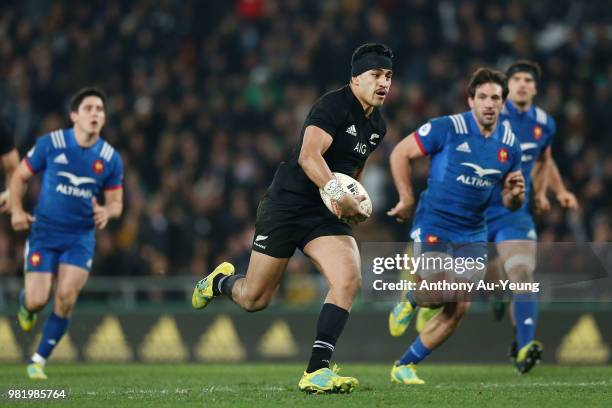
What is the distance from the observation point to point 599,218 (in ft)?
48.0

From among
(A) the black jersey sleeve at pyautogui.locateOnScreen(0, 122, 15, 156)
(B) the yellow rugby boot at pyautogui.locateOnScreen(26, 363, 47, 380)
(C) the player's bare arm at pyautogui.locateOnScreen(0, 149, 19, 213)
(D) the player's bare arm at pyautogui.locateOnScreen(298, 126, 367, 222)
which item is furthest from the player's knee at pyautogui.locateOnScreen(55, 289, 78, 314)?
(D) the player's bare arm at pyautogui.locateOnScreen(298, 126, 367, 222)

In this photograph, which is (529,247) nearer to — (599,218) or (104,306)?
(599,218)

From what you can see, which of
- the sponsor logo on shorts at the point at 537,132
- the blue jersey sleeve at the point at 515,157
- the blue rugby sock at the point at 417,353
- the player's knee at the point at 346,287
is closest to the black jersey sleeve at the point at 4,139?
the player's knee at the point at 346,287

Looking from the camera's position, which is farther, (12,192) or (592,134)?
(592,134)

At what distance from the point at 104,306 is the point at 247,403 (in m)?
7.62

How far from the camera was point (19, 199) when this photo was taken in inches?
408

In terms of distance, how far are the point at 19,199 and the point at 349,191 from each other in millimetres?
4076

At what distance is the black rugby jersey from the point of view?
7770 mm

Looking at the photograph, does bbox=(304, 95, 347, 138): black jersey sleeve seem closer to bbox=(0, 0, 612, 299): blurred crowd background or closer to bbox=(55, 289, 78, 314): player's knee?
bbox=(55, 289, 78, 314): player's knee

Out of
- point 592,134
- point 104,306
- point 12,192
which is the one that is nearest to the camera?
point 12,192

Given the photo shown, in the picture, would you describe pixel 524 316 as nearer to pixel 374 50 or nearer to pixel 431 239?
pixel 431 239

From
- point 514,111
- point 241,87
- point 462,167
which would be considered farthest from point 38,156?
point 241,87

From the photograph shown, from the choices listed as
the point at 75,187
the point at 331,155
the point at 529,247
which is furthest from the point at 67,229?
the point at 529,247

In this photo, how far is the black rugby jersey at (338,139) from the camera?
777 centimetres
